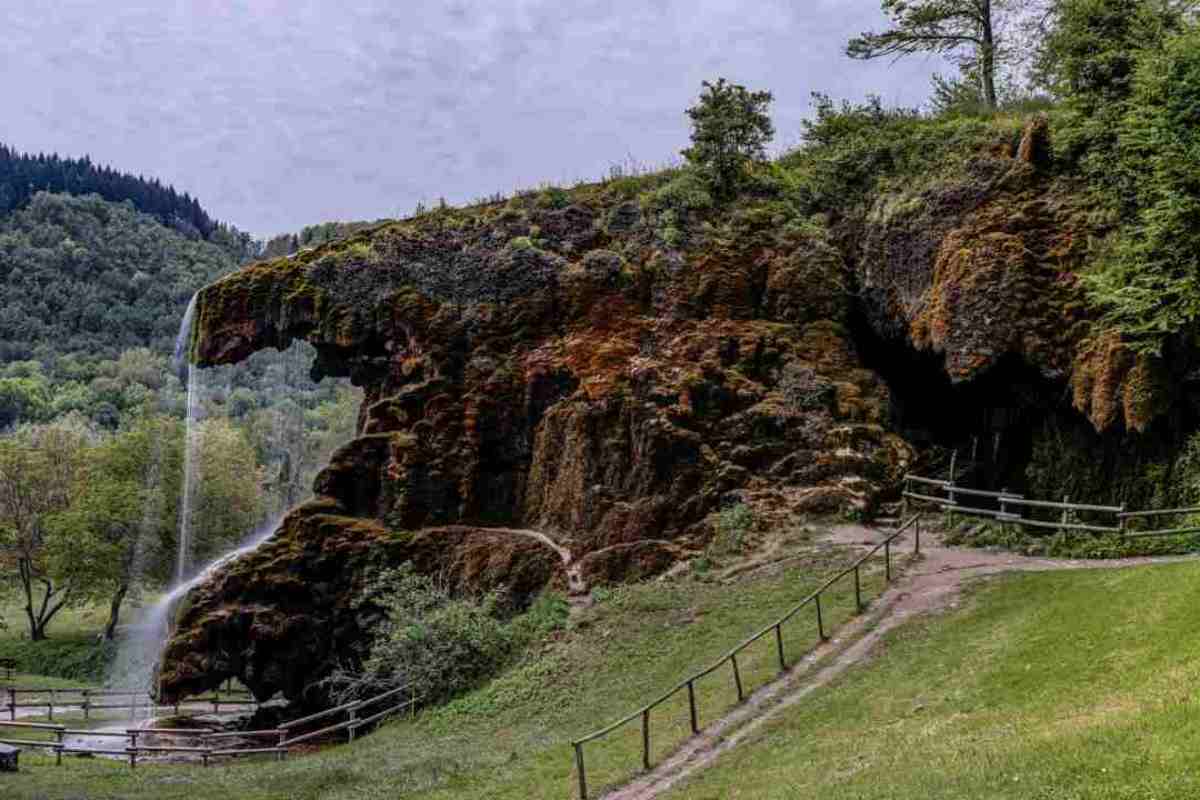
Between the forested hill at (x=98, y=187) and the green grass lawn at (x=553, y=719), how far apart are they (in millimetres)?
150084

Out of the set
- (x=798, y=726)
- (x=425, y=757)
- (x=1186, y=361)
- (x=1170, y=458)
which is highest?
(x=1186, y=361)

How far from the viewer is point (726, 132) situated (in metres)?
33.5

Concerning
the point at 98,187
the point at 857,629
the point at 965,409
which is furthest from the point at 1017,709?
the point at 98,187

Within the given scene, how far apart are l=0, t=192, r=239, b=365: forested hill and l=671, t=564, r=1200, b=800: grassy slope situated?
127m

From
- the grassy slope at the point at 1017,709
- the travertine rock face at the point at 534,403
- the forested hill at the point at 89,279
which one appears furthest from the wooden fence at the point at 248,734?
the forested hill at the point at 89,279

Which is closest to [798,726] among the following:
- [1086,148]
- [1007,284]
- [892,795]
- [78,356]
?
[892,795]

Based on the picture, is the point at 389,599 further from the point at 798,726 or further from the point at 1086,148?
the point at 1086,148

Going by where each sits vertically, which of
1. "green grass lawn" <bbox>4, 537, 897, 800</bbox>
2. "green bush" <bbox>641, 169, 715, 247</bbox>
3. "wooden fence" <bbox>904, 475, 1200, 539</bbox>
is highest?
"green bush" <bbox>641, 169, 715, 247</bbox>

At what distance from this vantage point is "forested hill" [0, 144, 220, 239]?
159 metres

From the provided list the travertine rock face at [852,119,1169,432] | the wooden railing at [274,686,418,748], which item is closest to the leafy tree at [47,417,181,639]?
the wooden railing at [274,686,418,748]

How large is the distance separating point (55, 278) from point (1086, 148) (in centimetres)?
13747

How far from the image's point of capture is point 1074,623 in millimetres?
16703

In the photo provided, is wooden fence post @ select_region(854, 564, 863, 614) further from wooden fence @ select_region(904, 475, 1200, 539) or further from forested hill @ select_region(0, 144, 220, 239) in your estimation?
forested hill @ select_region(0, 144, 220, 239)

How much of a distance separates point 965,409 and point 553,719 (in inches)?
690
